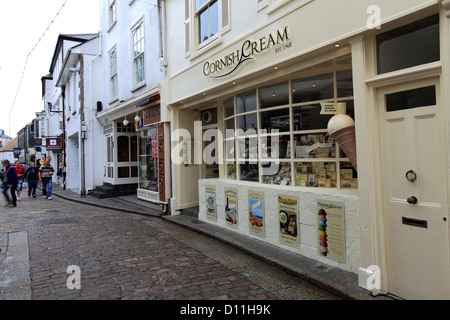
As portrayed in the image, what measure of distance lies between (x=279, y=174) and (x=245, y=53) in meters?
2.31

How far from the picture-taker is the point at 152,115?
989cm

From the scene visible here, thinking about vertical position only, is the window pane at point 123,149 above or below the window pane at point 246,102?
below

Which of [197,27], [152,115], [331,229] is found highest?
[197,27]

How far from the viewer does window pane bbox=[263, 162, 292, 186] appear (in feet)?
18.5

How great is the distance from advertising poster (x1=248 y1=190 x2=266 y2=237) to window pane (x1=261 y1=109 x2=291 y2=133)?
4.05 ft

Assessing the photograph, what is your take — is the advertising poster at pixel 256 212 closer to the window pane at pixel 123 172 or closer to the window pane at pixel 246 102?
the window pane at pixel 246 102

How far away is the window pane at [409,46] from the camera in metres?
3.30

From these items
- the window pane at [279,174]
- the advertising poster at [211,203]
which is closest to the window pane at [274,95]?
the window pane at [279,174]

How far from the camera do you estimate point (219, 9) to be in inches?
269

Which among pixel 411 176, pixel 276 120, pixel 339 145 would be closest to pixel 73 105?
pixel 276 120

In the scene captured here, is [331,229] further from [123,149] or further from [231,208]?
[123,149]
